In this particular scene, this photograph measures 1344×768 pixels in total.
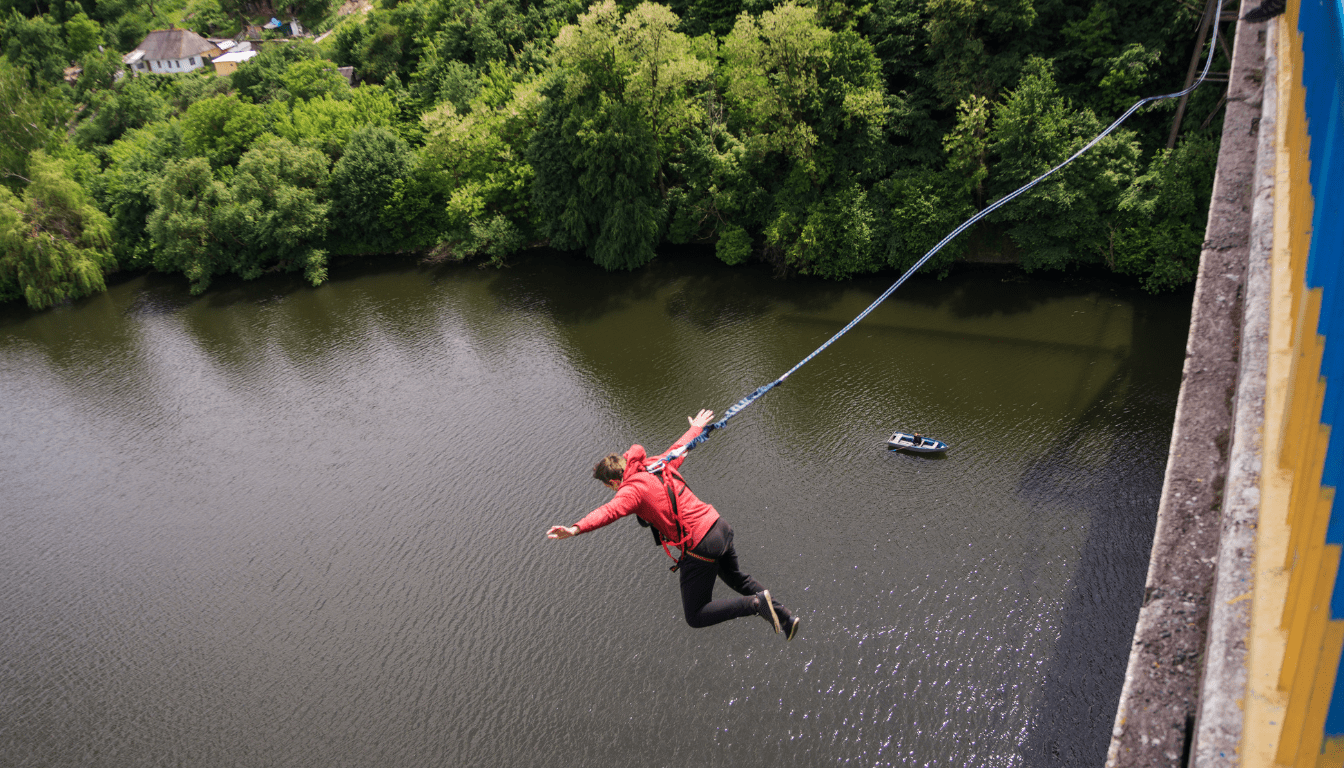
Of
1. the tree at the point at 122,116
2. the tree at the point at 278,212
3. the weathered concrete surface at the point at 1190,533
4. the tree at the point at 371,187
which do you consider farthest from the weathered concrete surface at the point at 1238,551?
the tree at the point at 122,116

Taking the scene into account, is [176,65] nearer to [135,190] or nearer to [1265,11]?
[135,190]

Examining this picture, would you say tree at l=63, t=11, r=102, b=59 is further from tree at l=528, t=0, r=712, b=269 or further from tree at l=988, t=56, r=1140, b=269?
tree at l=988, t=56, r=1140, b=269

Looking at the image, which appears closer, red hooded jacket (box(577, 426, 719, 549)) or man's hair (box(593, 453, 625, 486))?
red hooded jacket (box(577, 426, 719, 549))

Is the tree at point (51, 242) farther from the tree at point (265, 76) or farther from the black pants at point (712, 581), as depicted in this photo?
the black pants at point (712, 581)

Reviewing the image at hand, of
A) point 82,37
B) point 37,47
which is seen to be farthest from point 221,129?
point 37,47

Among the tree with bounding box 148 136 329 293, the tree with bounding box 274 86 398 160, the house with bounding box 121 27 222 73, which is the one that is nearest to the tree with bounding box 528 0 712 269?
the tree with bounding box 148 136 329 293
